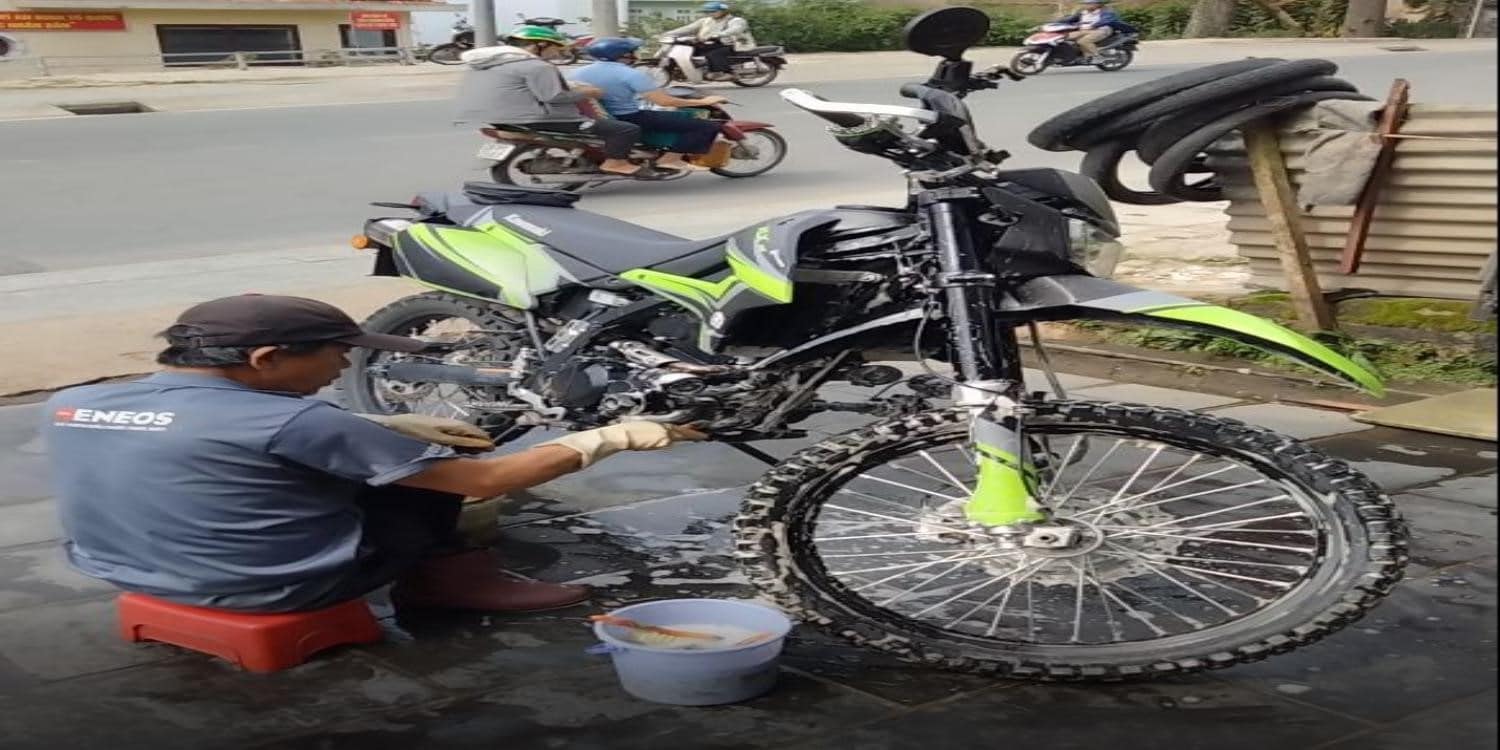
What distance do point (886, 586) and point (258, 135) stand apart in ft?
45.2

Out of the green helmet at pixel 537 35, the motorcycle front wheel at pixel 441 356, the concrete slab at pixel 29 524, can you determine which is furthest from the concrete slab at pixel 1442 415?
the green helmet at pixel 537 35

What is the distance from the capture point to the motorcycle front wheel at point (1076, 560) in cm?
331

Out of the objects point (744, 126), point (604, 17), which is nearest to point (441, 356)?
point (744, 126)

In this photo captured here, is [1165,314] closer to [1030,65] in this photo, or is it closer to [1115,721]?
[1115,721]

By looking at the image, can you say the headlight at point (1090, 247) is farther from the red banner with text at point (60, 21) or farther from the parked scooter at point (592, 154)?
the red banner with text at point (60, 21)

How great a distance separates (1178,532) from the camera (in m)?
3.70

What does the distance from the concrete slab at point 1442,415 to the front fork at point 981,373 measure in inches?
98.9

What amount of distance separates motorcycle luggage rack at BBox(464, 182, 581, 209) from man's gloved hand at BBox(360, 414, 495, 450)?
114 centimetres

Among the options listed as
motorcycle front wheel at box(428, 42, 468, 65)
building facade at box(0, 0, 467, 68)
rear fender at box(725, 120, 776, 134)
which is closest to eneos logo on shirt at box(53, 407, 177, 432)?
rear fender at box(725, 120, 776, 134)

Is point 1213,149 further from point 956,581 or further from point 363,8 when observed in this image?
Answer: point 363,8

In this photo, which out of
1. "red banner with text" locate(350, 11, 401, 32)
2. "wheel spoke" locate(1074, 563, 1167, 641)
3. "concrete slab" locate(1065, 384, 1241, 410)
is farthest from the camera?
"red banner with text" locate(350, 11, 401, 32)

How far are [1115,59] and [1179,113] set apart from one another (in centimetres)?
1545

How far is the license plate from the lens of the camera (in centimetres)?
1280

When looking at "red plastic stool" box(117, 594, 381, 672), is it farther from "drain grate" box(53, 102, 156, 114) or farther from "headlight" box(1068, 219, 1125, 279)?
"drain grate" box(53, 102, 156, 114)
